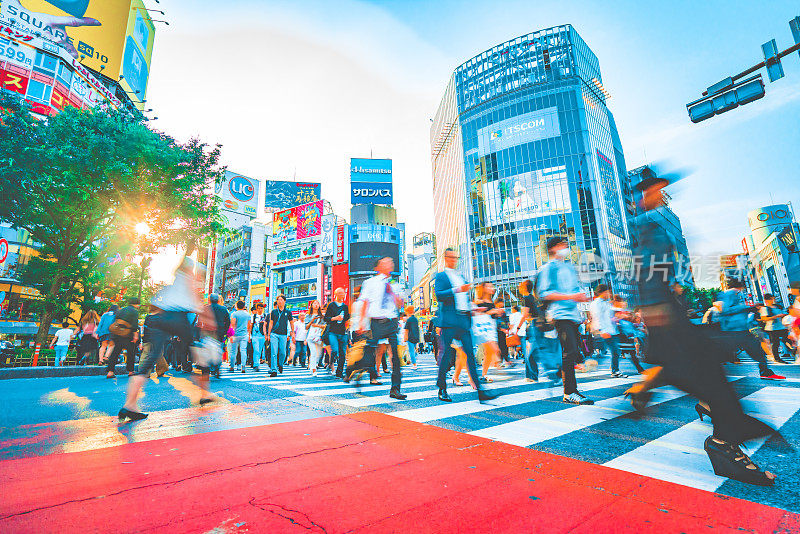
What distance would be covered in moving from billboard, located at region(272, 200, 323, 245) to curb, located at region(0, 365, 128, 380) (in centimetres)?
5273

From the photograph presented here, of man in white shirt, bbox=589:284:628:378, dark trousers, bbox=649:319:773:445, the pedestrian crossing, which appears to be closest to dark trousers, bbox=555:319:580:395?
the pedestrian crossing

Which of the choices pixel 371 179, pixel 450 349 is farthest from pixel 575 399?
pixel 371 179

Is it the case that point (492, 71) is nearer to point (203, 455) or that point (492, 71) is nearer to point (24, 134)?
point (24, 134)

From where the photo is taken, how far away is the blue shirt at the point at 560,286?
3838 mm

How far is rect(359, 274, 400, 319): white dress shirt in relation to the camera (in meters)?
4.74

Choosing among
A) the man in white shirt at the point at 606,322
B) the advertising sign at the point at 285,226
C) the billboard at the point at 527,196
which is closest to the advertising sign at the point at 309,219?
the advertising sign at the point at 285,226

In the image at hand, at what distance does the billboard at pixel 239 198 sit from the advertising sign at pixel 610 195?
4658 cm

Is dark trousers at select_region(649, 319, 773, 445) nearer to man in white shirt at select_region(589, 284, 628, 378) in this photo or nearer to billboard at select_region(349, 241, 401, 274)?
man in white shirt at select_region(589, 284, 628, 378)

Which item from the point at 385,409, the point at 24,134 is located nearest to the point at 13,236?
the point at 24,134

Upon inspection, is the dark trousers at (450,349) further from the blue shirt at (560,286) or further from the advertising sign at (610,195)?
the advertising sign at (610,195)

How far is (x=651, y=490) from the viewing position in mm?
1792

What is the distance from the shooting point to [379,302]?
4762 millimetres

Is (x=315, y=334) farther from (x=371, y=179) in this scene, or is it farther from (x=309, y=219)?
(x=309, y=219)

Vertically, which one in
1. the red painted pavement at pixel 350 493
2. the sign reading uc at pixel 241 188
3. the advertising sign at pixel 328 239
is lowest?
Result: the red painted pavement at pixel 350 493
